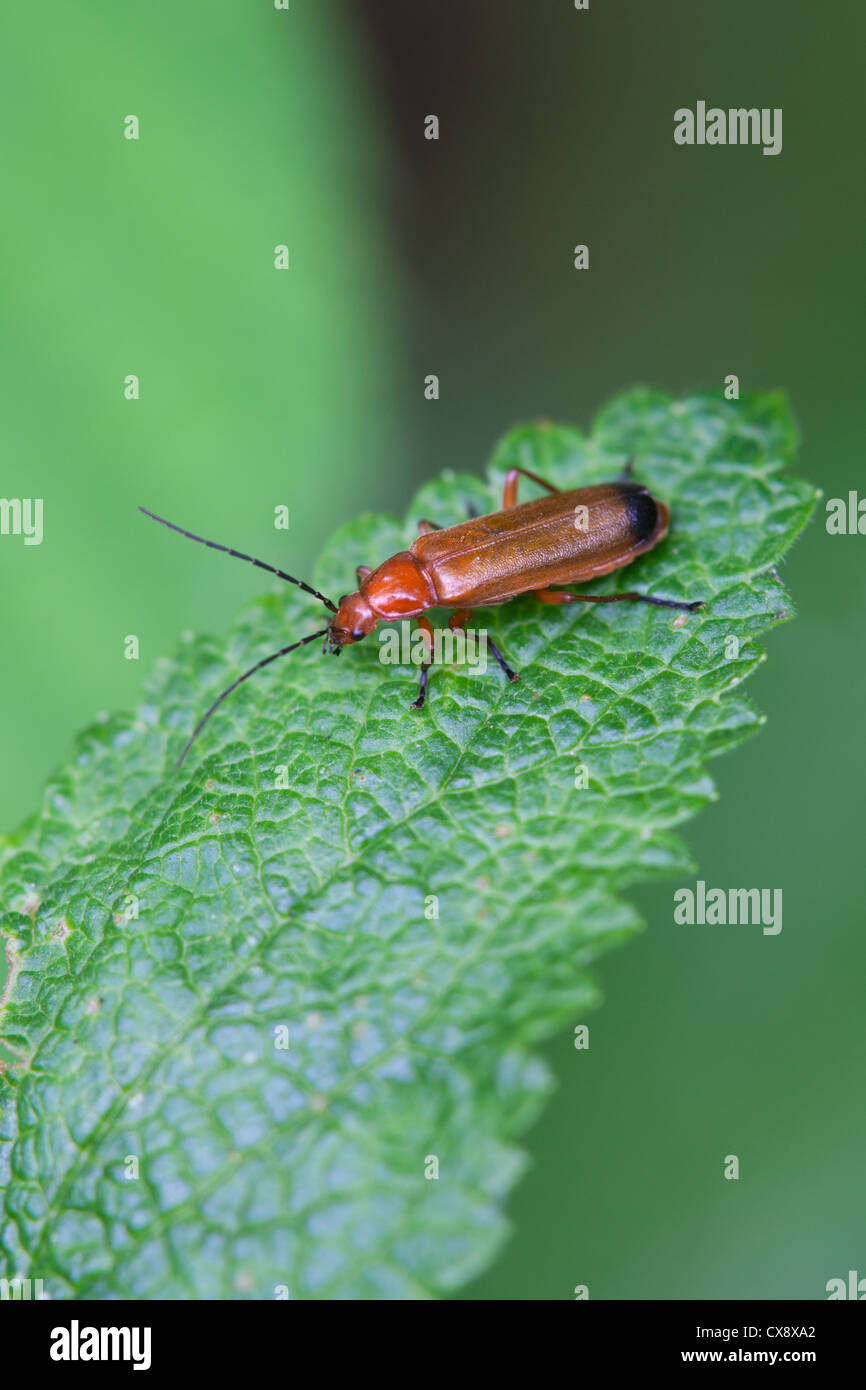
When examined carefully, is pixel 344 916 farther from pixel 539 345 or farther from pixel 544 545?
pixel 539 345

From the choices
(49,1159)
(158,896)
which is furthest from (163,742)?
(49,1159)

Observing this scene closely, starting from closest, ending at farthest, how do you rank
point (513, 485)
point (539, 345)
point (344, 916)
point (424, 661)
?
1. point (344, 916)
2. point (424, 661)
3. point (513, 485)
4. point (539, 345)

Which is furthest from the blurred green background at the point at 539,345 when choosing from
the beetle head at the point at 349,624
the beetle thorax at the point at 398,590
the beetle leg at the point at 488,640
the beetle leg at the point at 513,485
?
the beetle leg at the point at 488,640

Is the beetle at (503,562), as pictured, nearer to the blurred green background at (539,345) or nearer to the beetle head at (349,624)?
the beetle head at (349,624)

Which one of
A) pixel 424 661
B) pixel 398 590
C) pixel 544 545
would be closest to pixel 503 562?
pixel 544 545

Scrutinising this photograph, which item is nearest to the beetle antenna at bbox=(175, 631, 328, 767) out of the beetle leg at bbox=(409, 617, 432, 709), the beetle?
the beetle
